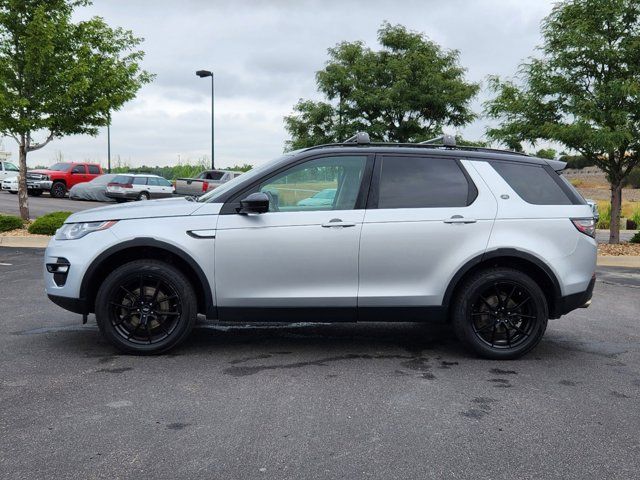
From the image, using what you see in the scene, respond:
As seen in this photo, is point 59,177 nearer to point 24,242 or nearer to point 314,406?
point 24,242

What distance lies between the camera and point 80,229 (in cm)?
533

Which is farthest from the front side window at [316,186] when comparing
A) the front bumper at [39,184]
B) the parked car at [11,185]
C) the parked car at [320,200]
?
the parked car at [11,185]

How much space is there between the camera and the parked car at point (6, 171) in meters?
38.0

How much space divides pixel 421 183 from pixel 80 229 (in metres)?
2.87

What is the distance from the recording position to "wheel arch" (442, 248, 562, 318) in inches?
209

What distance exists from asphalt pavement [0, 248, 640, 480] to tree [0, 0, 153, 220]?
1105 cm

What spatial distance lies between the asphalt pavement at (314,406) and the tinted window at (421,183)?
4.36 ft

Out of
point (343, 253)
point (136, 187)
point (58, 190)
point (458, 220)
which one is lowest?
point (343, 253)

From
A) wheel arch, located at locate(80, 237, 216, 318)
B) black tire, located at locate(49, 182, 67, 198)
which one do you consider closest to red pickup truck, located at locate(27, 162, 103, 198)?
black tire, located at locate(49, 182, 67, 198)

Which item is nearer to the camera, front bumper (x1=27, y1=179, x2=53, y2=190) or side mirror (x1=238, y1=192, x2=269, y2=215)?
side mirror (x1=238, y1=192, x2=269, y2=215)

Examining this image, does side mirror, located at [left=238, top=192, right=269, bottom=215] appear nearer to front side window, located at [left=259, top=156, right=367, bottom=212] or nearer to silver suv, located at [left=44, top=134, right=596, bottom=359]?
silver suv, located at [left=44, top=134, right=596, bottom=359]

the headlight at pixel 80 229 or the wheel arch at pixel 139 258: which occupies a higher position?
the headlight at pixel 80 229

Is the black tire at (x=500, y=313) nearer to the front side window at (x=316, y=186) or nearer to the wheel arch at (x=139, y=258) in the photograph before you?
the front side window at (x=316, y=186)

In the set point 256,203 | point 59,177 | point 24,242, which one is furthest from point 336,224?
point 59,177
